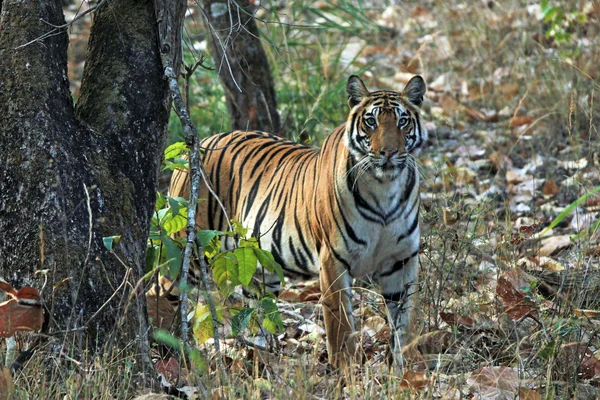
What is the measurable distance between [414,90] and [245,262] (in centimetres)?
139

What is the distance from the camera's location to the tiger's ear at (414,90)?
4359 mm

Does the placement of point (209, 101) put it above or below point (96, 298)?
above

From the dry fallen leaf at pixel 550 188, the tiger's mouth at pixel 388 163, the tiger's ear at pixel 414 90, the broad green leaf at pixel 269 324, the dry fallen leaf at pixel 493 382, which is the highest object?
the tiger's ear at pixel 414 90

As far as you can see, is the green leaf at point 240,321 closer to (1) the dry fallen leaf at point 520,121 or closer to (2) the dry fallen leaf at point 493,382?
(2) the dry fallen leaf at point 493,382

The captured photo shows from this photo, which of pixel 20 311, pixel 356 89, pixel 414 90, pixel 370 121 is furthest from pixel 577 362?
pixel 20 311

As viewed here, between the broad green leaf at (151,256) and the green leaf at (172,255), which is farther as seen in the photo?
the broad green leaf at (151,256)

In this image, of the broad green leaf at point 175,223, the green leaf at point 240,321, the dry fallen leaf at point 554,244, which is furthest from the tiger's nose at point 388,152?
the dry fallen leaf at point 554,244

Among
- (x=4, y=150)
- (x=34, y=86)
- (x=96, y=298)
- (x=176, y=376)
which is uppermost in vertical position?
(x=34, y=86)

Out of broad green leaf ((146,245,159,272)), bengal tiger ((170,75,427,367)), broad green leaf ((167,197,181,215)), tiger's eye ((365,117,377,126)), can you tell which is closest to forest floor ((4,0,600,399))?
bengal tiger ((170,75,427,367))

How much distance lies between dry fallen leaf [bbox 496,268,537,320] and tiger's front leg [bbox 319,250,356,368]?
0.70 metres

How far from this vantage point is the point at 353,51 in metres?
10.0

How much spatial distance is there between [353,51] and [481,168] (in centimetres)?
338

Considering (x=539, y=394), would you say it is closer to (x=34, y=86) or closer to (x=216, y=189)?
(x=34, y=86)

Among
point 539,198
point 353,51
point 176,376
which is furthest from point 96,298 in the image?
point 353,51
